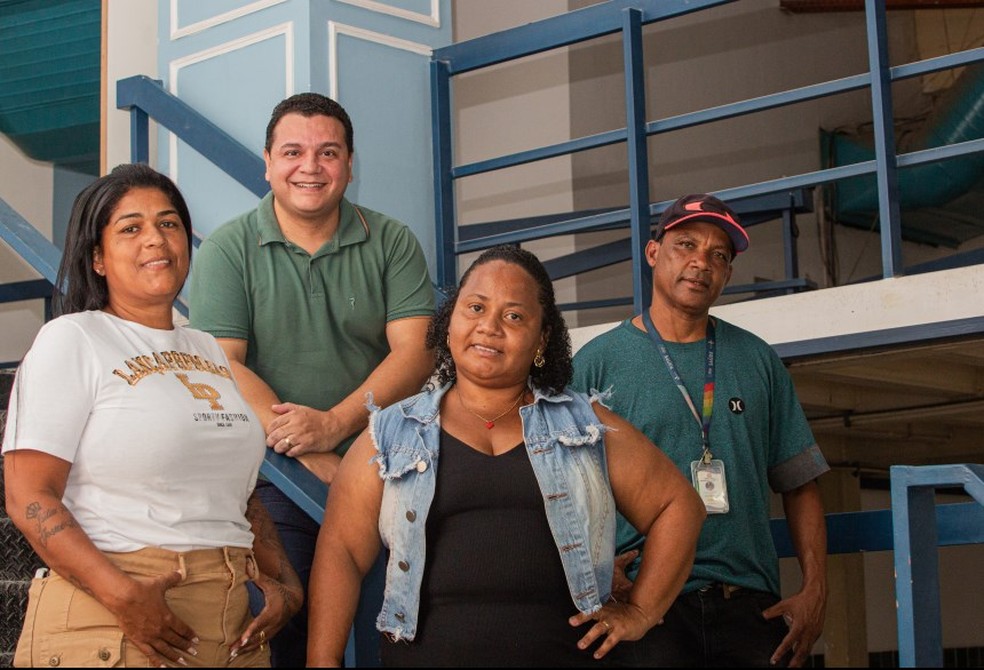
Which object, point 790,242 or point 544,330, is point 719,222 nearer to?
point 544,330

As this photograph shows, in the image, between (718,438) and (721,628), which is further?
(718,438)

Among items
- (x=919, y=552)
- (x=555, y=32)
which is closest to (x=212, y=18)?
(x=555, y=32)

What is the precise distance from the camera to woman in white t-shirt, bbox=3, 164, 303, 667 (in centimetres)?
236

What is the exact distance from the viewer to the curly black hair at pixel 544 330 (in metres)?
2.94

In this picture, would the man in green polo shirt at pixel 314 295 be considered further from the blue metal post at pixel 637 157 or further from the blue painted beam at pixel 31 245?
the blue metal post at pixel 637 157

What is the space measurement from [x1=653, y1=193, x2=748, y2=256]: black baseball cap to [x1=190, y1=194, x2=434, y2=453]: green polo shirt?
26.7 inches

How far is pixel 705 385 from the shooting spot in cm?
344

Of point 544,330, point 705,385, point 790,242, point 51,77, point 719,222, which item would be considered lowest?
point 705,385

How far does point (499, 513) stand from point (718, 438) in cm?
88

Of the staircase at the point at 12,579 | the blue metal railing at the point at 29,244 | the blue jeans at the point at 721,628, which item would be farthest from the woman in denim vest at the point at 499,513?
the blue metal railing at the point at 29,244

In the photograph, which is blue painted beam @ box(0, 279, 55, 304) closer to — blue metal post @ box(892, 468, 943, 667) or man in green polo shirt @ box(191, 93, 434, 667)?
man in green polo shirt @ box(191, 93, 434, 667)

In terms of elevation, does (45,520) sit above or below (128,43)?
below

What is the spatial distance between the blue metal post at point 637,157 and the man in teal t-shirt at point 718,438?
1.40 m

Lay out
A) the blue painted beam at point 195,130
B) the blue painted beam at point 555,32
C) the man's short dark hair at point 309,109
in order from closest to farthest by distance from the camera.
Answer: the man's short dark hair at point 309,109 < the blue painted beam at point 195,130 < the blue painted beam at point 555,32
